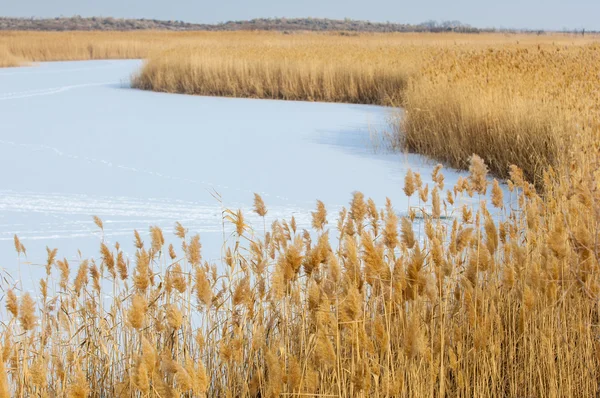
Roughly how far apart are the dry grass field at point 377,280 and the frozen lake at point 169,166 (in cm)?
46

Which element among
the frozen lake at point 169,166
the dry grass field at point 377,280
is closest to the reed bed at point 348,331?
the dry grass field at point 377,280

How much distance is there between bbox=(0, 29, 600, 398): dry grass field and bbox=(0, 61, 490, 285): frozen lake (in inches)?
17.9

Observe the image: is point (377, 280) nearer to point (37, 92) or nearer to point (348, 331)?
point (348, 331)

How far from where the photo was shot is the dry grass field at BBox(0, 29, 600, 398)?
1.85m

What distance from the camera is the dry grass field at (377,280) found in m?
1.85

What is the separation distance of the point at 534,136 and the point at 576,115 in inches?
15.3

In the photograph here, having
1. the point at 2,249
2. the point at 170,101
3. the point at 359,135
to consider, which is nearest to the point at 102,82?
the point at 170,101

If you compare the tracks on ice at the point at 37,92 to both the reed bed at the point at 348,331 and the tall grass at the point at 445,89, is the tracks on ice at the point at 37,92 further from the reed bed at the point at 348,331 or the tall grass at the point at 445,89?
the reed bed at the point at 348,331

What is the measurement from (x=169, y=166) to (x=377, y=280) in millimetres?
4997

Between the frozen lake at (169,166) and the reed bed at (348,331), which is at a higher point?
the frozen lake at (169,166)

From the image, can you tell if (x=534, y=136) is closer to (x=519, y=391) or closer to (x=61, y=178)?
(x=61, y=178)

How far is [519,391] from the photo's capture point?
2.39m

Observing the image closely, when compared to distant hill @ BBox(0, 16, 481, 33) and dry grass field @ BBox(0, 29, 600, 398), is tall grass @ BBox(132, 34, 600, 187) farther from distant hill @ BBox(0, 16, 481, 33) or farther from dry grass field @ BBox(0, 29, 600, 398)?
distant hill @ BBox(0, 16, 481, 33)

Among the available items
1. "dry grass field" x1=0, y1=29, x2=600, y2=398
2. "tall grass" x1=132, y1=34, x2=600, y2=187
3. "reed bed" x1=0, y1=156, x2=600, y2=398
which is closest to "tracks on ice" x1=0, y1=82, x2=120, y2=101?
"tall grass" x1=132, y1=34, x2=600, y2=187
